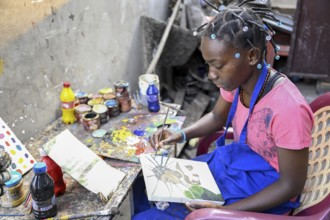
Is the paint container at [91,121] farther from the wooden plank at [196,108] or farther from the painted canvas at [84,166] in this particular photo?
the wooden plank at [196,108]

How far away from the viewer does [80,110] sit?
7.05 feet

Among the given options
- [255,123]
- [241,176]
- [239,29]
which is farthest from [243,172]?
[239,29]

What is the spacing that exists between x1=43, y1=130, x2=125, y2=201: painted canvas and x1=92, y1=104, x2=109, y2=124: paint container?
475mm

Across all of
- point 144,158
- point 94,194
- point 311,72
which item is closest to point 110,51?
point 144,158

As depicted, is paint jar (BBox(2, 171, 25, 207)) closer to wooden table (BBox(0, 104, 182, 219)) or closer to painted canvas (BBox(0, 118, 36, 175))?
wooden table (BBox(0, 104, 182, 219))

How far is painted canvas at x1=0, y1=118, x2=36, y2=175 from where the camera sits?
5.57ft

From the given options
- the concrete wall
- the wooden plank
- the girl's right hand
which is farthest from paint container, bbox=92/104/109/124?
the wooden plank

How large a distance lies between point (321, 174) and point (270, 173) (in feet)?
0.73

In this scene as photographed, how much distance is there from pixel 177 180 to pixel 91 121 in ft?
2.25

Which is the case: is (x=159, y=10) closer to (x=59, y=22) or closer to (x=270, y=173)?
(x=59, y=22)

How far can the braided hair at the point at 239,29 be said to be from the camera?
1.42 m

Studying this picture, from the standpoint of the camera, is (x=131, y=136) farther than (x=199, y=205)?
Yes

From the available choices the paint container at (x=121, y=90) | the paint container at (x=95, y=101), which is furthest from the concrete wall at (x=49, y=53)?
the paint container at (x=121, y=90)

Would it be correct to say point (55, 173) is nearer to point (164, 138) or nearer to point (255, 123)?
point (164, 138)
